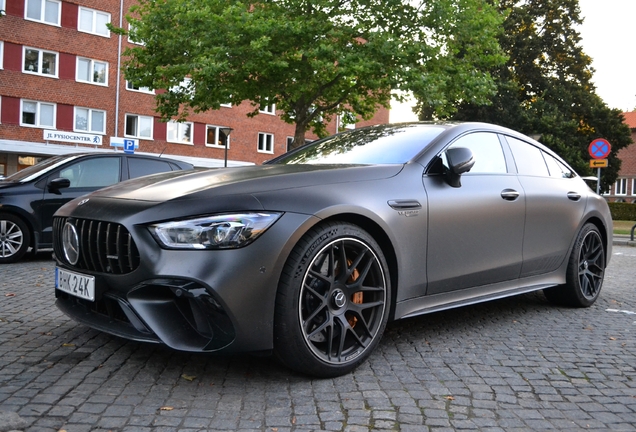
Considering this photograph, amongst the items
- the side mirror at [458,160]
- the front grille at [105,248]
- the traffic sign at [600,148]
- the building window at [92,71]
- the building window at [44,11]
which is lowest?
the front grille at [105,248]

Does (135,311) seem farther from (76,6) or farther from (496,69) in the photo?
(496,69)

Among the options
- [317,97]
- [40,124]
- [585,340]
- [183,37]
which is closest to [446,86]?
[317,97]

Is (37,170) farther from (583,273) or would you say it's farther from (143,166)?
(583,273)

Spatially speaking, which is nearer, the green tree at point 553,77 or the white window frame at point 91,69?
the white window frame at point 91,69

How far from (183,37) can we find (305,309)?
684 inches

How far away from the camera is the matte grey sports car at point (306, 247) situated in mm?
3074

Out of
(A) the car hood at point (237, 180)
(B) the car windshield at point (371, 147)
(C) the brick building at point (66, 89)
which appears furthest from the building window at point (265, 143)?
(A) the car hood at point (237, 180)

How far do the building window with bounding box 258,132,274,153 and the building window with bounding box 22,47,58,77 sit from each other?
1349cm

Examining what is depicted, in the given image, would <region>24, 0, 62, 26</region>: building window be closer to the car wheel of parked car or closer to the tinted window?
the car wheel of parked car

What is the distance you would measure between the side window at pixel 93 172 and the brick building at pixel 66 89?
2270cm

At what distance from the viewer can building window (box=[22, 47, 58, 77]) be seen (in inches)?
1276

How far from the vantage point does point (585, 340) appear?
4.53 m

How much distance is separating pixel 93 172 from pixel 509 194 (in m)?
6.45

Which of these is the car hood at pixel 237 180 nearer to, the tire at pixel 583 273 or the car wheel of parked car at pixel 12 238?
the tire at pixel 583 273
